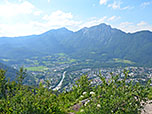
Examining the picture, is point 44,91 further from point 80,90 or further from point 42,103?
point 80,90

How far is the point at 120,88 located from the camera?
687cm

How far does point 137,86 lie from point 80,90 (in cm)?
734

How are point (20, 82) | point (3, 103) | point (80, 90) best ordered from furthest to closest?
1. point (80, 90)
2. point (20, 82)
3. point (3, 103)

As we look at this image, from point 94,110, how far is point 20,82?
688cm

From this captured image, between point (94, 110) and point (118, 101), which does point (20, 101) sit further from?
point (118, 101)

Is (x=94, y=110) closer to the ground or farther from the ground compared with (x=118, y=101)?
closer to the ground

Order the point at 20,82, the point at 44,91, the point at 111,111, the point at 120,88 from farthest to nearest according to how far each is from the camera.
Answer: the point at 20,82 < the point at 44,91 < the point at 120,88 < the point at 111,111

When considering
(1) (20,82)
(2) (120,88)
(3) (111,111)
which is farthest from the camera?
(1) (20,82)

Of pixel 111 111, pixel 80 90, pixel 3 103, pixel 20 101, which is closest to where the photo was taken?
pixel 111 111

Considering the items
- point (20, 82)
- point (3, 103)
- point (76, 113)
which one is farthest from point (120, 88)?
point (20, 82)

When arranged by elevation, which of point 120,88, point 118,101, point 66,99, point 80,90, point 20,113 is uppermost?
point 120,88

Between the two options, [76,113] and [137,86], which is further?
[76,113]

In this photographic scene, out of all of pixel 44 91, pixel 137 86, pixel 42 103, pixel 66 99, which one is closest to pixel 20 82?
pixel 44 91

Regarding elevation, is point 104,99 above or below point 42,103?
above
